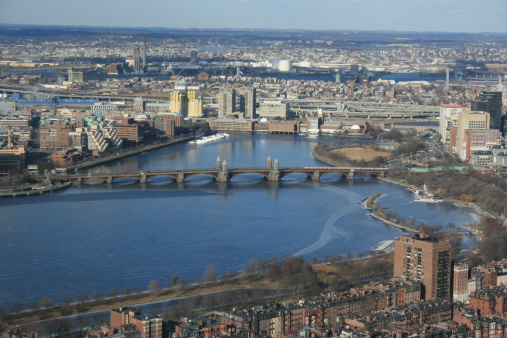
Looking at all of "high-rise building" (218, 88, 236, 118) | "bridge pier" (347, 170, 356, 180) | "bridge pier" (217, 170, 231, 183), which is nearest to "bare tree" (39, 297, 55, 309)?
"bridge pier" (217, 170, 231, 183)

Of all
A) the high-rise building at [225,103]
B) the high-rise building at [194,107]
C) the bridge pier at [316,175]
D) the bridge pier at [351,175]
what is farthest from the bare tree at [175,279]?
the high-rise building at [194,107]

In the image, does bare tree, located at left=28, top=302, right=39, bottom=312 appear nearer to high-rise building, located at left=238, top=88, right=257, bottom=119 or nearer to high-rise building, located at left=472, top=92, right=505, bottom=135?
high-rise building, located at left=472, top=92, right=505, bottom=135

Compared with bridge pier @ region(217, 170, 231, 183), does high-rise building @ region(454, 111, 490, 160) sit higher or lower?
higher

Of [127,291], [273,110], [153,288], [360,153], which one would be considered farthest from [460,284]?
[273,110]

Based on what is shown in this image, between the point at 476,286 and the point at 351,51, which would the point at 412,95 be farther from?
the point at 351,51

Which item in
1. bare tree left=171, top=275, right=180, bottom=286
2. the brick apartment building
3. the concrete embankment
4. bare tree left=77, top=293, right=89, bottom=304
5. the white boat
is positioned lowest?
the white boat

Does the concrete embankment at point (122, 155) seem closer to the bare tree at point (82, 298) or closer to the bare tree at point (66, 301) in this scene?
the bare tree at point (82, 298)

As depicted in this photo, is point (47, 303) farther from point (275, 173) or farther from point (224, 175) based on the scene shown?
point (275, 173)
